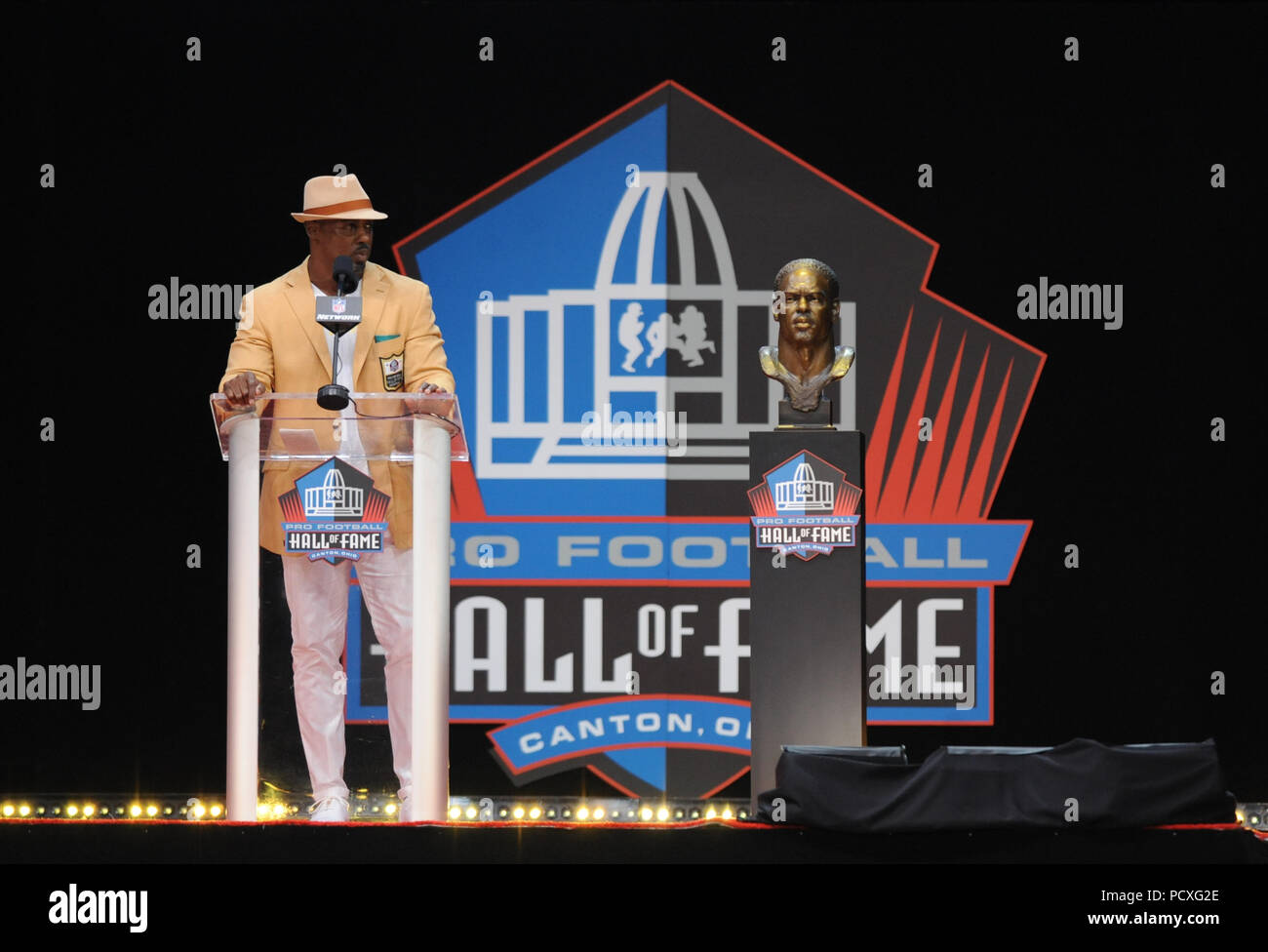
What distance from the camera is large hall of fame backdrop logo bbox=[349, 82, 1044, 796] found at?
5941 mm

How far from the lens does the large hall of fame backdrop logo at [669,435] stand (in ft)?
19.5

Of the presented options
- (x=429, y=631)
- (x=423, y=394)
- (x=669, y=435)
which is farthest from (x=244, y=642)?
(x=669, y=435)

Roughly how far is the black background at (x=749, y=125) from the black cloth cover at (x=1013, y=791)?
2.32 metres

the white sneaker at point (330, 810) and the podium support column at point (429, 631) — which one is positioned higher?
the podium support column at point (429, 631)

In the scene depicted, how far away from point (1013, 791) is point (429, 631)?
4.47ft

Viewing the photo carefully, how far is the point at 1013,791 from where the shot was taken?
3.54 m

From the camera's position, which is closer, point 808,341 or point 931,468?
point 808,341

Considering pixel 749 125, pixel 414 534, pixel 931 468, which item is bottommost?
pixel 414 534

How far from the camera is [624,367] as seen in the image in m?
5.99

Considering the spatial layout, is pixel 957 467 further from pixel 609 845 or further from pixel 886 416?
pixel 609 845

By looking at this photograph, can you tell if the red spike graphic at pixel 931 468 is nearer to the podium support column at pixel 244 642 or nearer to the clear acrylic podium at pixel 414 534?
the clear acrylic podium at pixel 414 534

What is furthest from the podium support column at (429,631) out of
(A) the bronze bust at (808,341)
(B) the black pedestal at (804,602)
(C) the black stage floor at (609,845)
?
(A) the bronze bust at (808,341)

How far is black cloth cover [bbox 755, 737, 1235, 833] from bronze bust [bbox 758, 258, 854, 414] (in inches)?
62.5

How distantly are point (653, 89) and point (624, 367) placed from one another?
39.9 inches
